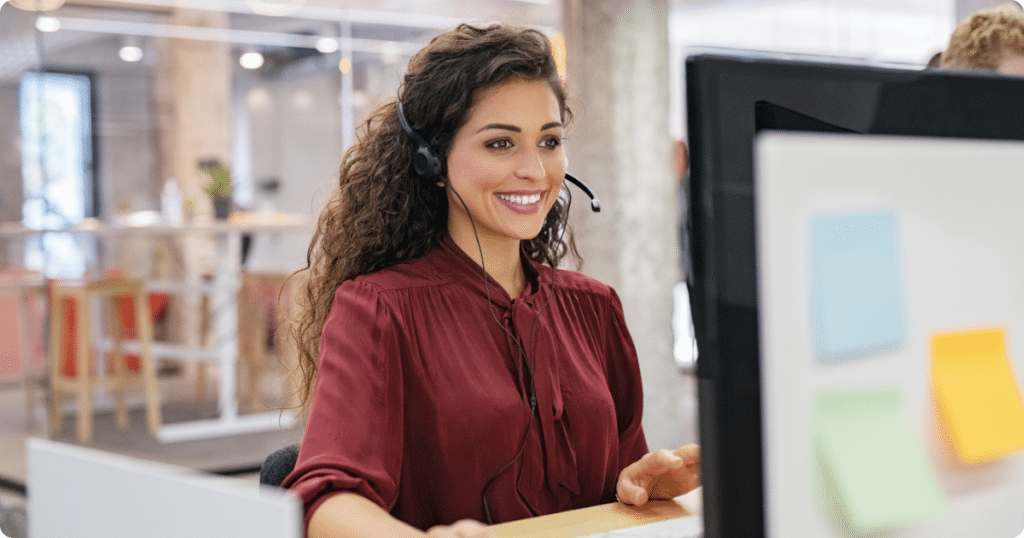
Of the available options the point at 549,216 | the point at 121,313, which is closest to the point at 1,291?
the point at 121,313

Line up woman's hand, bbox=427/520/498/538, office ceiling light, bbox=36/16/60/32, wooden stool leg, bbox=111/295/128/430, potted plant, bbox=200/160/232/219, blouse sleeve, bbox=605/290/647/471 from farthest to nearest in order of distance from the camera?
office ceiling light, bbox=36/16/60/32, wooden stool leg, bbox=111/295/128/430, potted plant, bbox=200/160/232/219, blouse sleeve, bbox=605/290/647/471, woman's hand, bbox=427/520/498/538

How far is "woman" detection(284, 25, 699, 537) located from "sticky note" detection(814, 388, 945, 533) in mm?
548

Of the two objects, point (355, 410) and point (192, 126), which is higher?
point (192, 126)

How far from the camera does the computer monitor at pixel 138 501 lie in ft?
1.43

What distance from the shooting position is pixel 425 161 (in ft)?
4.09

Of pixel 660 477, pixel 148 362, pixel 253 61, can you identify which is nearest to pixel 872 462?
pixel 660 477

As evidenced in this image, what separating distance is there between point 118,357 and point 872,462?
565 cm

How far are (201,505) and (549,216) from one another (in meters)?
1.06

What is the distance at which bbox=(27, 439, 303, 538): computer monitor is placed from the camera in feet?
1.43

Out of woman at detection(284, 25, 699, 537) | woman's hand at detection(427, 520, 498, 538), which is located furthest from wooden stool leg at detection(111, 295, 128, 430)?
woman's hand at detection(427, 520, 498, 538)

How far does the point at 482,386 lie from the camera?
115 cm

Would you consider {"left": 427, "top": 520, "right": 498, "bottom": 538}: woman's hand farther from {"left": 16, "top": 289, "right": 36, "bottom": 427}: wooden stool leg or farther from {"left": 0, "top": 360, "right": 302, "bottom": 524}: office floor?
{"left": 16, "top": 289, "right": 36, "bottom": 427}: wooden stool leg

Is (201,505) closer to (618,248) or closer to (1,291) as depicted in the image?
(618,248)

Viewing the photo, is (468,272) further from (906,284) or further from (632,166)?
(632,166)
